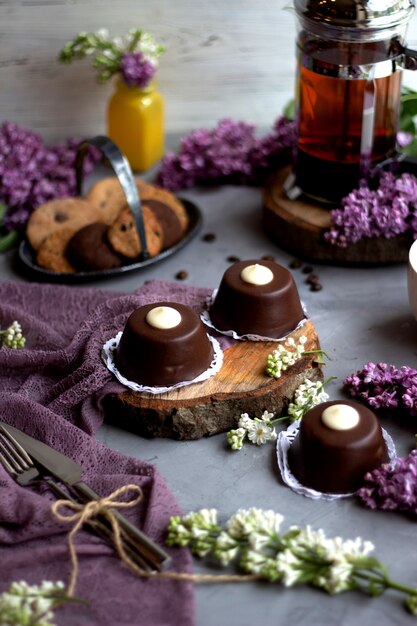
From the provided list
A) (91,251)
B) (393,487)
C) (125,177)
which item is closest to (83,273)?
(91,251)

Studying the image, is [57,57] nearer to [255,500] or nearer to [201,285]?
[201,285]

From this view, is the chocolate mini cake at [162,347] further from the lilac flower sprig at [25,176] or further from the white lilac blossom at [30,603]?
the lilac flower sprig at [25,176]

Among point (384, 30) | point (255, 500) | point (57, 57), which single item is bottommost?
point (255, 500)

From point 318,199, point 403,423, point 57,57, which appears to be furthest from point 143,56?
point 403,423

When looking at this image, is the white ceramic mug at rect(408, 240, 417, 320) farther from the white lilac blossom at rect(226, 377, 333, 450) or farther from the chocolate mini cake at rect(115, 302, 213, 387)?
the chocolate mini cake at rect(115, 302, 213, 387)

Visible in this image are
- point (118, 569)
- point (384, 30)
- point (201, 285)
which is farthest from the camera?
point (201, 285)

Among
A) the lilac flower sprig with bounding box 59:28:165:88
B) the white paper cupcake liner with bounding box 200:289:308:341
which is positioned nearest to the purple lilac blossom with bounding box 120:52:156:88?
the lilac flower sprig with bounding box 59:28:165:88
